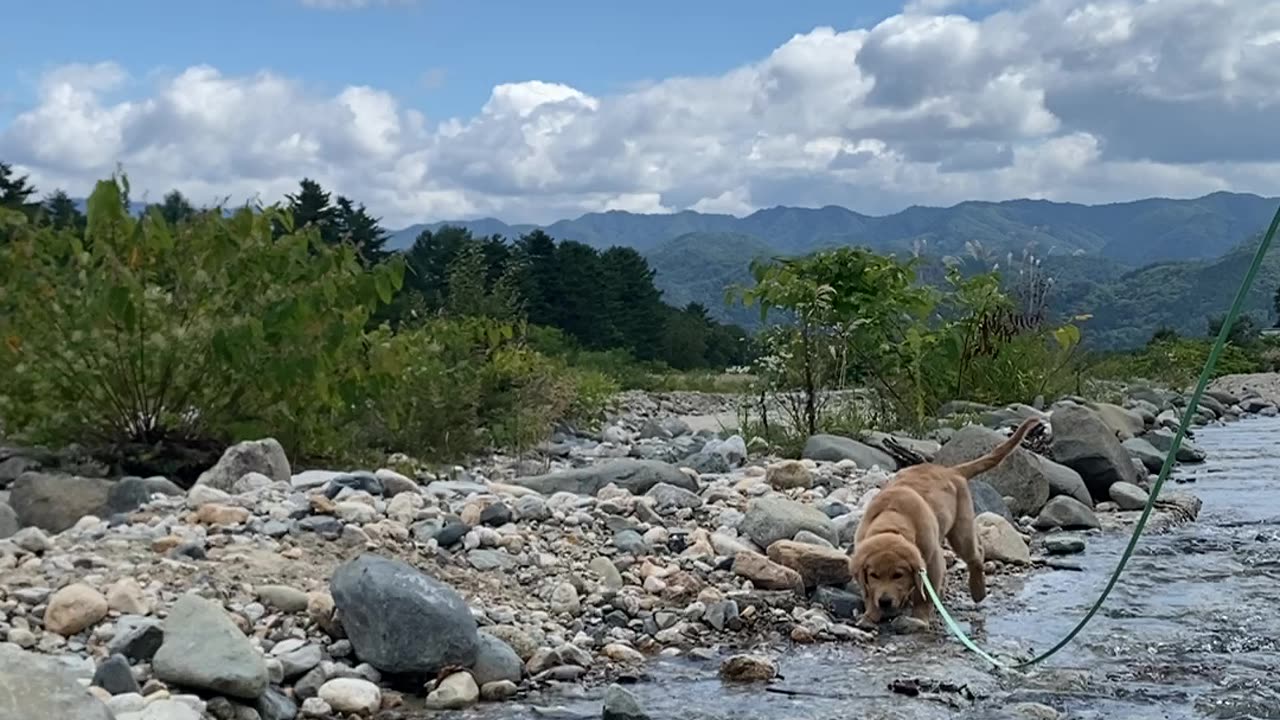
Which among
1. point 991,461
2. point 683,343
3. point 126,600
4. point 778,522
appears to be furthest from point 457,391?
point 683,343

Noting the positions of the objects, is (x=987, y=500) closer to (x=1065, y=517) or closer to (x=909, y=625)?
(x=1065, y=517)

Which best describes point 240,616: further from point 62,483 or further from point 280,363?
point 280,363

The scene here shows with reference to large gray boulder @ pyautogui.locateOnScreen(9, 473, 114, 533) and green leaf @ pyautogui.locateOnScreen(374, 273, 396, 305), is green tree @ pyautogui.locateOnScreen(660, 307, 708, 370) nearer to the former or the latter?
green leaf @ pyautogui.locateOnScreen(374, 273, 396, 305)

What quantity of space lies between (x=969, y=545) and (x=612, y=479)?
8.39 feet

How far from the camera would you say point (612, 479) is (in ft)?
29.0

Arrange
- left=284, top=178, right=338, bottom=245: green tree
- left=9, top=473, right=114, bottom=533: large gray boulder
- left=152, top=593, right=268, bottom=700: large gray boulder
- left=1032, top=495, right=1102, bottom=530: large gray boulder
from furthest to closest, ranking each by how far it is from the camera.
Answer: left=284, top=178, right=338, bottom=245: green tree, left=1032, top=495, right=1102, bottom=530: large gray boulder, left=9, top=473, right=114, bottom=533: large gray boulder, left=152, top=593, right=268, bottom=700: large gray boulder

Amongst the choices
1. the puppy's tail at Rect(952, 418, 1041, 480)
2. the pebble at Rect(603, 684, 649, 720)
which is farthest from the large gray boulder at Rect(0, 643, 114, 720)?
the puppy's tail at Rect(952, 418, 1041, 480)

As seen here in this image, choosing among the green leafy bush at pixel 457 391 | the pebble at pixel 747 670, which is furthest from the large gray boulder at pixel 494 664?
the green leafy bush at pixel 457 391

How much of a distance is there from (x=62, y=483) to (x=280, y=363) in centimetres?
171

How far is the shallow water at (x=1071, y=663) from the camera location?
514cm

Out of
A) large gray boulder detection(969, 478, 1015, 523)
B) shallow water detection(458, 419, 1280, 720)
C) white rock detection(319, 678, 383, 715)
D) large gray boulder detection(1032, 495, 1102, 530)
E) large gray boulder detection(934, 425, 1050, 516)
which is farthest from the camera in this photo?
large gray boulder detection(934, 425, 1050, 516)

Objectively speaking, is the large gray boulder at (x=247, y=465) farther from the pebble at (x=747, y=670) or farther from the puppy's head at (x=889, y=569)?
the puppy's head at (x=889, y=569)

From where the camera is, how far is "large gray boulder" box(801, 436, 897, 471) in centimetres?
1073

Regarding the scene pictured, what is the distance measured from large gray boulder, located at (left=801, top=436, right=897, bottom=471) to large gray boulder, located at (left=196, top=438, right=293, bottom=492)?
4.51 metres
